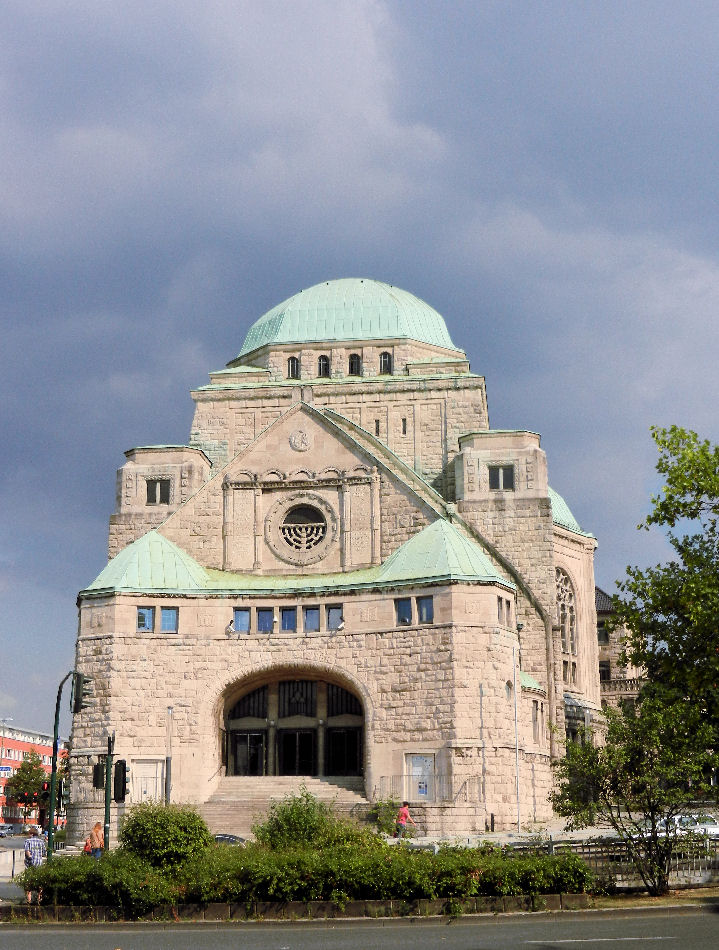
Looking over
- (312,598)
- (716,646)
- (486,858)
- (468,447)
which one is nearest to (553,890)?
(486,858)

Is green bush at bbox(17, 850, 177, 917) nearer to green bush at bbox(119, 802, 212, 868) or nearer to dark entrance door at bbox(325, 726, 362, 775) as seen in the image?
green bush at bbox(119, 802, 212, 868)

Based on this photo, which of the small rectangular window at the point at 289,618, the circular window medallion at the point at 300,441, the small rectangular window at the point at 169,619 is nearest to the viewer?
the small rectangular window at the point at 169,619

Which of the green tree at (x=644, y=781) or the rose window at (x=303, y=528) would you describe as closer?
the green tree at (x=644, y=781)

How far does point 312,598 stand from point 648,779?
793 inches

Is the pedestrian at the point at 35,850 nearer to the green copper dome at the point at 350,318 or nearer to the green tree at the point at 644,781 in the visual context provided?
the green tree at the point at 644,781

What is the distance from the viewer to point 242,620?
4216 centimetres

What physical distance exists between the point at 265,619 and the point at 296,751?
4.91 m

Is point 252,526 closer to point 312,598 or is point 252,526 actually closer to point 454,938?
point 312,598

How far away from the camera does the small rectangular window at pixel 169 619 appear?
4141cm

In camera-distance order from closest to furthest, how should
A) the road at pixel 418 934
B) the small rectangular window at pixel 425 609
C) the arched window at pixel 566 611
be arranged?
the road at pixel 418 934 < the small rectangular window at pixel 425 609 < the arched window at pixel 566 611

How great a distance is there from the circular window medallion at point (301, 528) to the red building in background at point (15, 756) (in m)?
52.6

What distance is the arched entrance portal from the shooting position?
41781mm

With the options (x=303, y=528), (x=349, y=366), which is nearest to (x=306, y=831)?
(x=303, y=528)

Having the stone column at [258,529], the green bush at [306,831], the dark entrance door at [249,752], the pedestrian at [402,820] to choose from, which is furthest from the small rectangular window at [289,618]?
the green bush at [306,831]
